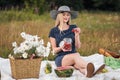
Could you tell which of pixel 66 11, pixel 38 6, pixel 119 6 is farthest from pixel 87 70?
pixel 119 6

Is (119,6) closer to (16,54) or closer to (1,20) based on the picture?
(1,20)

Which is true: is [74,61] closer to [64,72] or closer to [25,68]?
[64,72]

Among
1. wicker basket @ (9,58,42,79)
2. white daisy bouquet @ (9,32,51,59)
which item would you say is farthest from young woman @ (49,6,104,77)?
wicker basket @ (9,58,42,79)

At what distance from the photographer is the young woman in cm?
672

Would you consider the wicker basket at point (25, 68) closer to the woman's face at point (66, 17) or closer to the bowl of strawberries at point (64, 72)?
the bowl of strawberries at point (64, 72)

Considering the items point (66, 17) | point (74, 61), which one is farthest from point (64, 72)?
point (66, 17)

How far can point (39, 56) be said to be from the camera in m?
6.34

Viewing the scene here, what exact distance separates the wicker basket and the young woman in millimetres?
594

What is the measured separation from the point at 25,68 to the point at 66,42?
2.55ft

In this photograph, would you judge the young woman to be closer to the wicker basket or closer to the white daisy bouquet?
the white daisy bouquet

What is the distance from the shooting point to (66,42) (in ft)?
22.0

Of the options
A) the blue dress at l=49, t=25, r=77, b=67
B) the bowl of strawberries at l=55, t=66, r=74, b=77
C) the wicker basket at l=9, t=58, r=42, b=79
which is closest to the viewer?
the wicker basket at l=9, t=58, r=42, b=79

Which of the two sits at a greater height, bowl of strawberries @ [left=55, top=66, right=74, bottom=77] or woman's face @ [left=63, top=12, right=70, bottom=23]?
woman's face @ [left=63, top=12, right=70, bottom=23]

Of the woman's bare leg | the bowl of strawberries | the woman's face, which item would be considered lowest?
the bowl of strawberries
